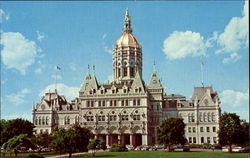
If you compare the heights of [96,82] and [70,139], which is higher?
[96,82]

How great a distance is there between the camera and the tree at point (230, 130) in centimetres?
5741

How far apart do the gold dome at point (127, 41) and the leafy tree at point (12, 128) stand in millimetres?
46290

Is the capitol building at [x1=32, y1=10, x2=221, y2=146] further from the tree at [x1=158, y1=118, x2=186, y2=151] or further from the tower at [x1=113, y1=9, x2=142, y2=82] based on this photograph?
the tree at [x1=158, y1=118, x2=186, y2=151]

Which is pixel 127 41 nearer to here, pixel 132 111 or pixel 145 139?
pixel 132 111

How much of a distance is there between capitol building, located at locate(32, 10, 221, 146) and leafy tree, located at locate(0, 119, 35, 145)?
2502 centimetres

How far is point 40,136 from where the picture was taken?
70188 millimetres

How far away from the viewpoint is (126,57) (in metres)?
102

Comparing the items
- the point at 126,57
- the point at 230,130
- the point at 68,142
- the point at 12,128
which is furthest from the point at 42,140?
the point at 126,57

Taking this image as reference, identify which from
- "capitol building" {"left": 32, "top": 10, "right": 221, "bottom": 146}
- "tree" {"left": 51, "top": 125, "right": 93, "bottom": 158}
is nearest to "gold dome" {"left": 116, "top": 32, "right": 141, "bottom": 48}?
"capitol building" {"left": 32, "top": 10, "right": 221, "bottom": 146}

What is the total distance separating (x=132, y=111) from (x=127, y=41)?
82.8 ft

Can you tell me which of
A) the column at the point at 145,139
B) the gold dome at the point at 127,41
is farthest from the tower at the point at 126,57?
the column at the point at 145,139

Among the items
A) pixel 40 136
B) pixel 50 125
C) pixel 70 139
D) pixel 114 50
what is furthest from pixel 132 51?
pixel 70 139

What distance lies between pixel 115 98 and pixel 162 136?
25.7 meters

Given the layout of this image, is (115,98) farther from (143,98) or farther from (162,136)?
(162,136)
